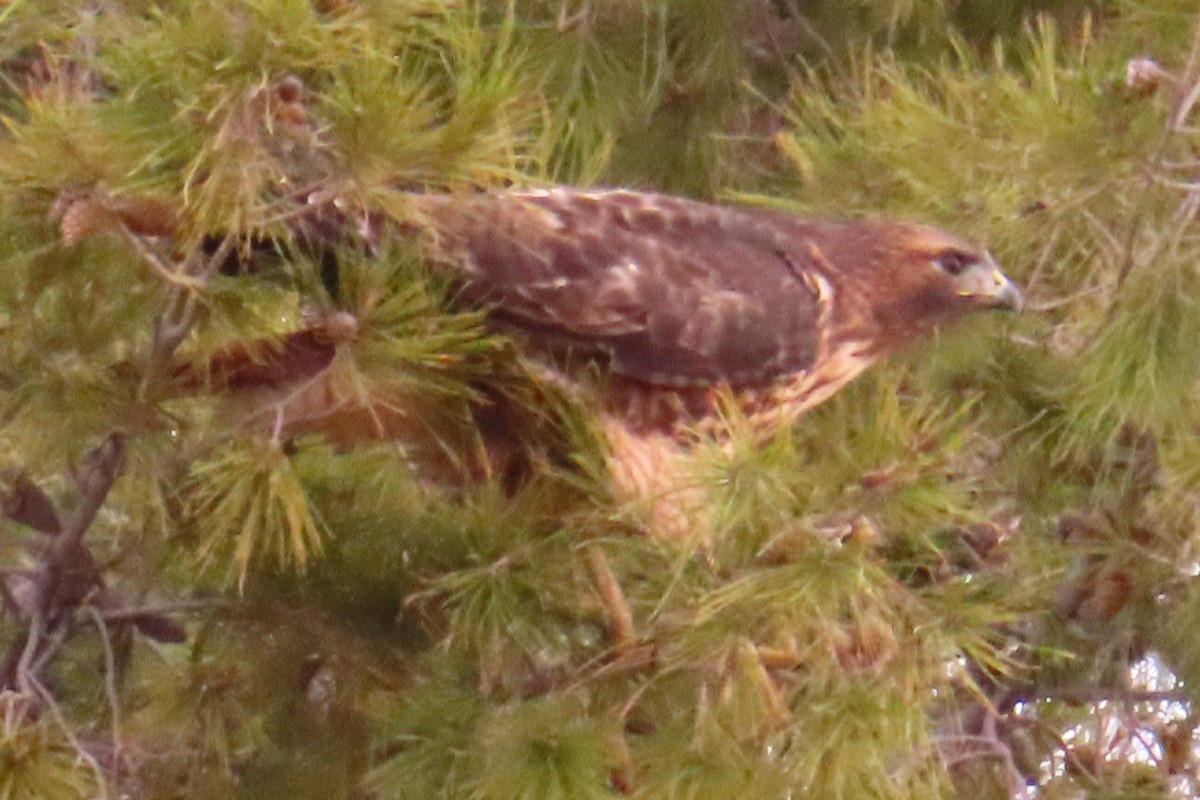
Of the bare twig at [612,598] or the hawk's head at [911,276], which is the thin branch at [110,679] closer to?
the bare twig at [612,598]

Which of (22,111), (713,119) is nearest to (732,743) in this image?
(22,111)

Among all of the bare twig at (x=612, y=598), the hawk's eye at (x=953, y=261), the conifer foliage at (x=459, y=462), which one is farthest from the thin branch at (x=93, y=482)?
the hawk's eye at (x=953, y=261)

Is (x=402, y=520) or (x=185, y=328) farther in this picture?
(x=402, y=520)

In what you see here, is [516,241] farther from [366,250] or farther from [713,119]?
[713,119]

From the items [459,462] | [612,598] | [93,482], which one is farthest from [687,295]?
[93,482]

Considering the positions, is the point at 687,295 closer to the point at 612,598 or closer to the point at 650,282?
the point at 650,282

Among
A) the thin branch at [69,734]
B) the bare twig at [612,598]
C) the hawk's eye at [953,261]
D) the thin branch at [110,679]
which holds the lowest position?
the thin branch at [110,679]

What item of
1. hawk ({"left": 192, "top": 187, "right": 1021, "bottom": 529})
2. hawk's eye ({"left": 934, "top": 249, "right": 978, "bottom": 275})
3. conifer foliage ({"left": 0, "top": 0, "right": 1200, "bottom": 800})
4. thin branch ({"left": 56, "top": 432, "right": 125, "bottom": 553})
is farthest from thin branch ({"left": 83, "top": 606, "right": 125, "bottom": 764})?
hawk's eye ({"left": 934, "top": 249, "right": 978, "bottom": 275})
